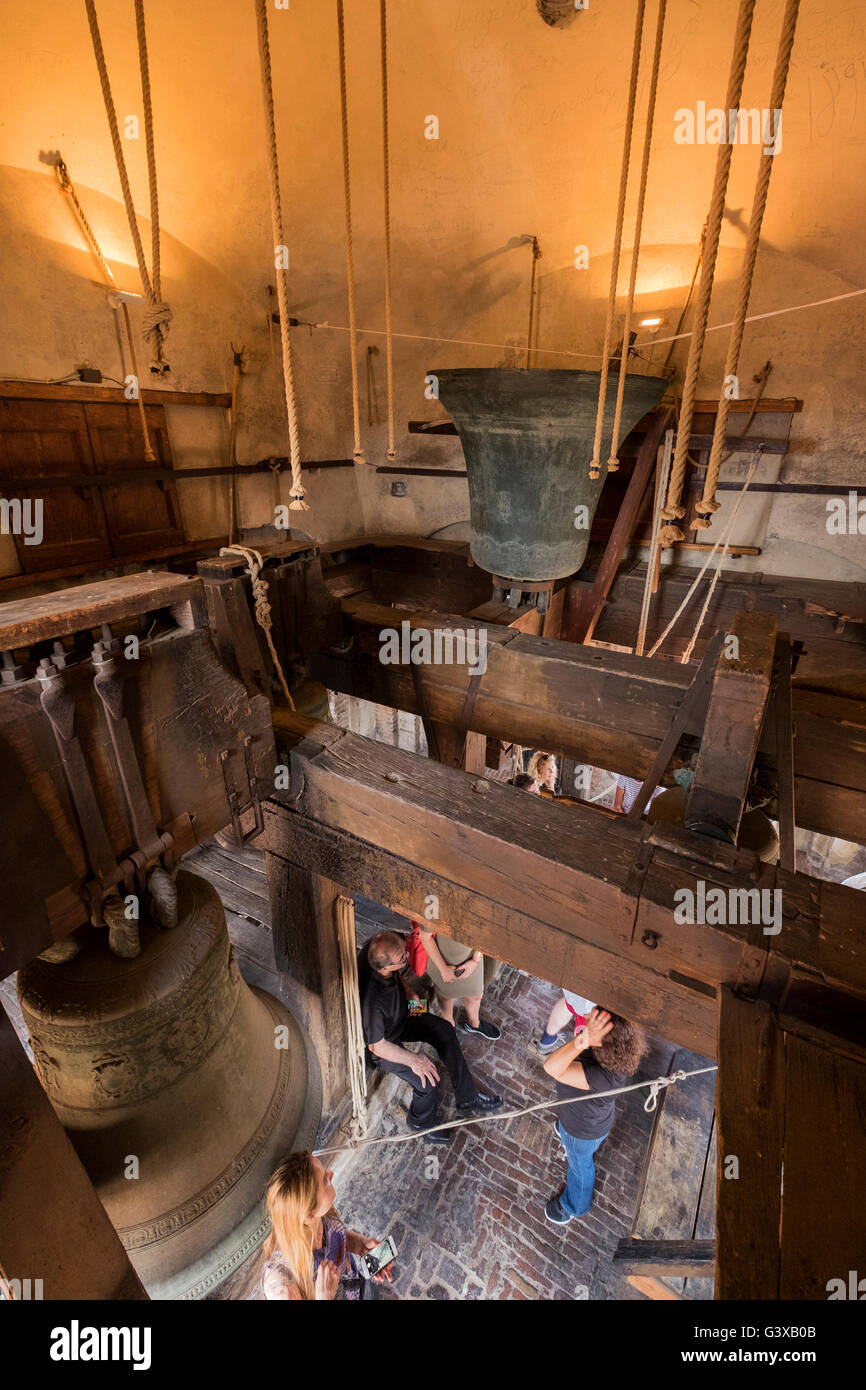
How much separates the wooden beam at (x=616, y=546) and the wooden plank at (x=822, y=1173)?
4.04 m

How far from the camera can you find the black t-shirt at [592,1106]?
297 centimetres

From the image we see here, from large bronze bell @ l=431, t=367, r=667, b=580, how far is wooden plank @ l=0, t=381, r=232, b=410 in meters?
3.12

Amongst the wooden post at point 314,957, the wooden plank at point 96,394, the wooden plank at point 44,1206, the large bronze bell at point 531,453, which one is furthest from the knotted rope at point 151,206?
the wooden plank at point 96,394

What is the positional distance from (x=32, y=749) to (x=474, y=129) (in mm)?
5065

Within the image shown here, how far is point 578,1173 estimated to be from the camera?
303 cm

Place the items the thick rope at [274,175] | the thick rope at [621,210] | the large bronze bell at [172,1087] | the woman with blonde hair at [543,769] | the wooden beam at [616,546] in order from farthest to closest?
1. the woman with blonde hair at [543,769]
2. the wooden beam at [616,546]
3. the large bronze bell at [172,1087]
4. the thick rope at [621,210]
5. the thick rope at [274,175]

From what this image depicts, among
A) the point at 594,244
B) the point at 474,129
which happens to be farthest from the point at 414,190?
the point at 594,244

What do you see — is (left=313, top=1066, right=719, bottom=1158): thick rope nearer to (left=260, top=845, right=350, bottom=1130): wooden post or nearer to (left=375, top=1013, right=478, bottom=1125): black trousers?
(left=375, top=1013, right=478, bottom=1125): black trousers

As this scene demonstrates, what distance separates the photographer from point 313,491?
664 centimetres

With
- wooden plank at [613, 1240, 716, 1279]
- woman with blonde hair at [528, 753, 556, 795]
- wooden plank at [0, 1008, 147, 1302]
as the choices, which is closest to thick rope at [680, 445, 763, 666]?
woman with blonde hair at [528, 753, 556, 795]

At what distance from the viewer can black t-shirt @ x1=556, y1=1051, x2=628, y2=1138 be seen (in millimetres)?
2971

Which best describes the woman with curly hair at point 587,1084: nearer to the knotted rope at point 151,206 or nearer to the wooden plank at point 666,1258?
the wooden plank at point 666,1258

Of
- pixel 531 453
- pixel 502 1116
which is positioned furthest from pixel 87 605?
pixel 502 1116
